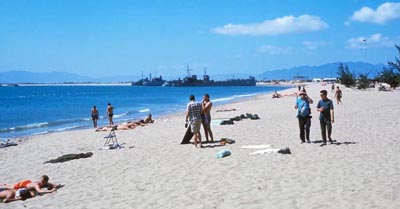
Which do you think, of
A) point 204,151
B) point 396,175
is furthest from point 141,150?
point 396,175

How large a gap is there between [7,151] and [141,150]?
5229 mm

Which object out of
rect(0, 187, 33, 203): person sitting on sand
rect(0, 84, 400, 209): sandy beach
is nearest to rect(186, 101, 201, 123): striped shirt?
rect(0, 84, 400, 209): sandy beach

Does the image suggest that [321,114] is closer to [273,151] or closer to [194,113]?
[273,151]

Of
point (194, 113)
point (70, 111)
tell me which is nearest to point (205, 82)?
point (70, 111)

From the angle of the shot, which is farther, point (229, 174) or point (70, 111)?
point (70, 111)

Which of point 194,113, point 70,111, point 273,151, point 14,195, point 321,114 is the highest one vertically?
point 194,113

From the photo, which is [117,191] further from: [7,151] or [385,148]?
[7,151]

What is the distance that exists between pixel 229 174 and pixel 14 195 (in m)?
3.88

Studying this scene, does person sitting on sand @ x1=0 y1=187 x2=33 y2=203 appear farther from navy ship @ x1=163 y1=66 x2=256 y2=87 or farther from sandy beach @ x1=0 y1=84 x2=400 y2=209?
navy ship @ x1=163 y1=66 x2=256 y2=87

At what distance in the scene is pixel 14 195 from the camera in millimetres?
7887

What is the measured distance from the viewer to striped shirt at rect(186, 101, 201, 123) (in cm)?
1170

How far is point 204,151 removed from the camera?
11438 millimetres

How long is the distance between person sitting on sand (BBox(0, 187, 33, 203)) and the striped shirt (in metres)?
4.89

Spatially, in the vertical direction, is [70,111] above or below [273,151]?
below
